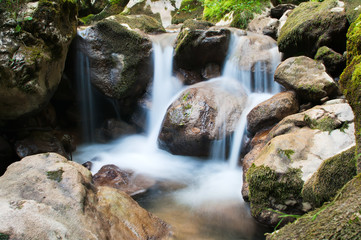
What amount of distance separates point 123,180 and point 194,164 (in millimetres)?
1632

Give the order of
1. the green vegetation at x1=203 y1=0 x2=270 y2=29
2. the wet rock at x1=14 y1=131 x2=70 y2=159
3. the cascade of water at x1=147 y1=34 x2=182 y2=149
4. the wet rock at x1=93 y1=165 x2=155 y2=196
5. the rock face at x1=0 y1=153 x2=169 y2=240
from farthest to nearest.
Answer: the green vegetation at x1=203 y1=0 x2=270 y2=29, the cascade of water at x1=147 y1=34 x2=182 y2=149, the wet rock at x1=14 y1=131 x2=70 y2=159, the wet rock at x1=93 y1=165 x2=155 y2=196, the rock face at x1=0 y1=153 x2=169 y2=240

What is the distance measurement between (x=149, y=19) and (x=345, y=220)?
8.56 m

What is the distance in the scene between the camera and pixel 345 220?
1.06 metres

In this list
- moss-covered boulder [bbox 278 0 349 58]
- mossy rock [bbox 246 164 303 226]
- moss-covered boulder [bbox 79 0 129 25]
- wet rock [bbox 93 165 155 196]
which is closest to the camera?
mossy rock [bbox 246 164 303 226]

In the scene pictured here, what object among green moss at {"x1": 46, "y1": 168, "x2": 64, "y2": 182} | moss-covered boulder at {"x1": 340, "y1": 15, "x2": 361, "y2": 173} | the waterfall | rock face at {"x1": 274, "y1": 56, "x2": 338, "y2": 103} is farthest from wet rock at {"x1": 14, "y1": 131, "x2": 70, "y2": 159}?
moss-covered boulder at {"x1": 340, "y1": 15, "x2": 361, "y2": 173}

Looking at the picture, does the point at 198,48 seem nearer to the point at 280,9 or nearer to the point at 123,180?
the point at 280,9

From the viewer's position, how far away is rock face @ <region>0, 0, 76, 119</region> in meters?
4.12

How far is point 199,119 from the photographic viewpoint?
5359 mm

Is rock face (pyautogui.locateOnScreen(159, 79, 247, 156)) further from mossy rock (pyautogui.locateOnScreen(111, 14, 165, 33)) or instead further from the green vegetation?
the green vegetation

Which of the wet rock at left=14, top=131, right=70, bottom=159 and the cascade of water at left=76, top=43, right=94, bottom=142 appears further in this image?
the cascade of water at left=76, top=43, right=94, bottom=142

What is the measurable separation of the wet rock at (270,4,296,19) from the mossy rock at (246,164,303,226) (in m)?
6.83

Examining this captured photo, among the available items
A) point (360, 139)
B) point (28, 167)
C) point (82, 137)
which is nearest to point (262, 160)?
point (360, 139)

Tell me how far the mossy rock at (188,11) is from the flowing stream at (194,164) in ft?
11.5

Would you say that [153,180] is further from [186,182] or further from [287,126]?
[287,126]
